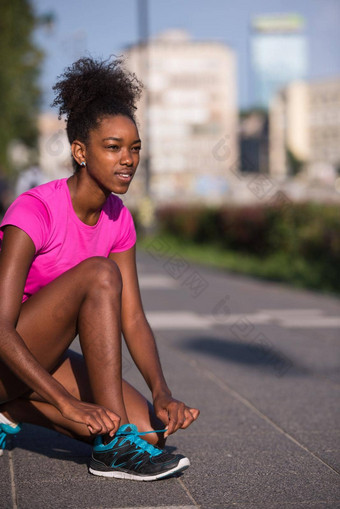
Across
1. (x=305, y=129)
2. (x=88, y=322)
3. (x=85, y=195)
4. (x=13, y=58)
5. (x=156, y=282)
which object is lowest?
(x=305, y=129)

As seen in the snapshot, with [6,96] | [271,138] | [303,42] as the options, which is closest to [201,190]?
[6,96]

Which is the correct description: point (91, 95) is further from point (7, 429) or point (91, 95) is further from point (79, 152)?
point (7, 429)

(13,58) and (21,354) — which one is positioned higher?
(13,58)

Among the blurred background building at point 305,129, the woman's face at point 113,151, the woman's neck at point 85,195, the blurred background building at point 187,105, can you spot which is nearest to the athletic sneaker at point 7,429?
the woman's neck at point 85,195

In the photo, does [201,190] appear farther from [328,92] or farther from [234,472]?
[328,92]

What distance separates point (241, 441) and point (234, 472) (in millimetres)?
566

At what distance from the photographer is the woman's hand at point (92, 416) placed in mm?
2757

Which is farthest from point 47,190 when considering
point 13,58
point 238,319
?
point 13,58

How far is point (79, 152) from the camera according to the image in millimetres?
3168

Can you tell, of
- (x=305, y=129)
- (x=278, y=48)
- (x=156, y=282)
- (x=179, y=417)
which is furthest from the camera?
(x=278, y=48)

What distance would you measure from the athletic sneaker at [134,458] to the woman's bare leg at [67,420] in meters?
0.10

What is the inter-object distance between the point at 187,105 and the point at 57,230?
13277 centimetres

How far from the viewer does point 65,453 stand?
3557 millimetres

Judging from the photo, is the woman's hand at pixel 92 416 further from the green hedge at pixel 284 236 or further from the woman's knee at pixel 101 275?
the green hedge at pixel 284 236
